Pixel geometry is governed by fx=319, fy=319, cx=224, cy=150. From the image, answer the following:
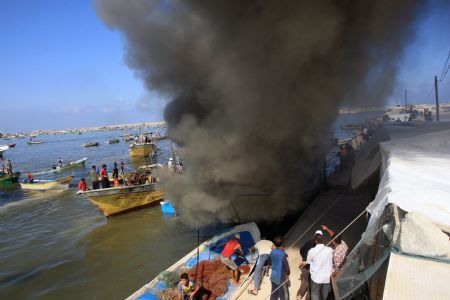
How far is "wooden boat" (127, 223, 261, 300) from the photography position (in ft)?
21.8

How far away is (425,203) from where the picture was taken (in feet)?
11.3

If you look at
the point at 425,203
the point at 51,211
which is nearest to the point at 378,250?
the point at 425,203

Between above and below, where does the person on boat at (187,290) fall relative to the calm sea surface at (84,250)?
above

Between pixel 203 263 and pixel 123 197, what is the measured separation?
827cm

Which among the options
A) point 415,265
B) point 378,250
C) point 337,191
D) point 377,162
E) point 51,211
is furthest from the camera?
point 51,211

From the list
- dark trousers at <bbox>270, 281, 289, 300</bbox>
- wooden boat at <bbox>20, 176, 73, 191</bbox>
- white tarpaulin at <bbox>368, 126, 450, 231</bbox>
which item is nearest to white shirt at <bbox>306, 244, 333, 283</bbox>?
dark trousers at <bbox>270, 281, 289, 300</bbox>

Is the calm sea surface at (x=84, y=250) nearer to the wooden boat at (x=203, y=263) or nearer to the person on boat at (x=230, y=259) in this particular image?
the wooden boat at (x=203, y=263)

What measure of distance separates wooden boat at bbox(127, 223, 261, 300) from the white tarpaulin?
3.61m

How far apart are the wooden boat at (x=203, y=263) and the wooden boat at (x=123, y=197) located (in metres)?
6.83

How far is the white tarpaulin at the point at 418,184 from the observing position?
334 cm

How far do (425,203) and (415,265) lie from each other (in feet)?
2.73

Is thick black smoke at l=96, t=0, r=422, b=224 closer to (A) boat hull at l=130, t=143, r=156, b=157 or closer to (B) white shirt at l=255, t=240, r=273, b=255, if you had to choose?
(B) white shirt at l=255, t=240, r=273, b=255

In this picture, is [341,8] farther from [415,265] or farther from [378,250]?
[415,265]

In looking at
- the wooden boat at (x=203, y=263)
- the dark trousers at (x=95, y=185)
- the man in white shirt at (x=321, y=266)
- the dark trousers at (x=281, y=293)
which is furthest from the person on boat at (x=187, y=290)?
the dark trousers at (x=95, y=185)
